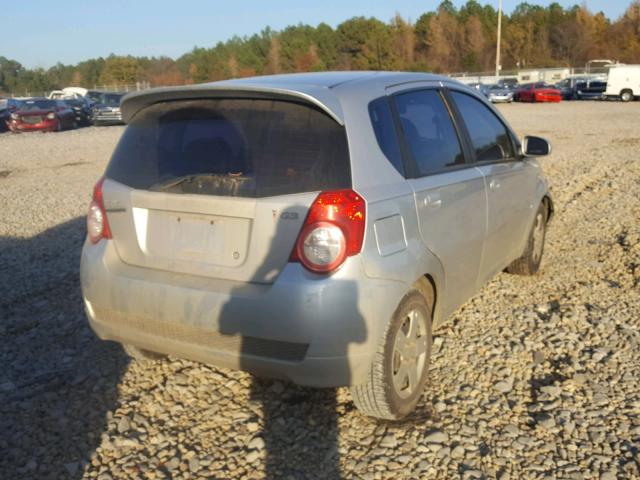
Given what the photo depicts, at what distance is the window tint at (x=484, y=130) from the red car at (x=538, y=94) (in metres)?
40.8

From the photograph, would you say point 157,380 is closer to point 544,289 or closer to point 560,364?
point 560,364

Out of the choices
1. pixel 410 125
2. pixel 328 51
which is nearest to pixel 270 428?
pixel 410 125

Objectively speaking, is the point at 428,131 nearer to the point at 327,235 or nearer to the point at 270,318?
the point at 327,235

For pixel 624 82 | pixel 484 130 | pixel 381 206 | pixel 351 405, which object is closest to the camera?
pixel 381 206

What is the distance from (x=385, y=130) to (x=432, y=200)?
0.48m

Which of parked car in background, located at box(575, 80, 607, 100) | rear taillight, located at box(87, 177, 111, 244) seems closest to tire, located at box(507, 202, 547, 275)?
rear taillight, located at box(87, 177, 111, 244)

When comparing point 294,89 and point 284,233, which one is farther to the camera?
point 294,89

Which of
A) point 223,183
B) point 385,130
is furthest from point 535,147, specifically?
point 223,183

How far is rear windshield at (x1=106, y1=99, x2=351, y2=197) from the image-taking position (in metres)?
2.96

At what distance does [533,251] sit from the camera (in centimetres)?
555

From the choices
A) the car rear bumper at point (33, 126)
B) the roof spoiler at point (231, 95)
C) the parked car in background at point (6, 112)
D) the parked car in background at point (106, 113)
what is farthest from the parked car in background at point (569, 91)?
the roof spoiler at point (231, 95)

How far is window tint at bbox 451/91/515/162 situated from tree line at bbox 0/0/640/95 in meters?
76.4

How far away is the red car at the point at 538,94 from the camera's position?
139 feet

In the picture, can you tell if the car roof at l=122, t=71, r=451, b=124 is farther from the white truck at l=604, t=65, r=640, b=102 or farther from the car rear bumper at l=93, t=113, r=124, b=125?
the white truck at l=604, t=65, r=640, b=102
